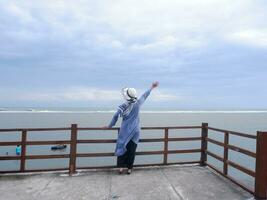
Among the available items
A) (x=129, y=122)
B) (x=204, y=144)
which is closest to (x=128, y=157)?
(x=129, y=122)

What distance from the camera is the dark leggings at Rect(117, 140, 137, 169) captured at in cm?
653

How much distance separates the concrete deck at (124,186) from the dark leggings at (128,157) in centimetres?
25

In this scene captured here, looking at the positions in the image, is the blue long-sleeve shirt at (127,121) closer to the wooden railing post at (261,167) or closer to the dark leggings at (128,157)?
the dark leggings at (128,157)

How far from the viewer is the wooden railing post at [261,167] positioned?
512 cm

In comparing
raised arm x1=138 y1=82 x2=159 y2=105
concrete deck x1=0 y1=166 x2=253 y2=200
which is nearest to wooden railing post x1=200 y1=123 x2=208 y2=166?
concrete deck x1=0 y1=166 x2=253 y2=200

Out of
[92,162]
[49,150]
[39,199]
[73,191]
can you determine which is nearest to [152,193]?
[73,191]

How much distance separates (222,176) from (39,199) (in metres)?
3.96

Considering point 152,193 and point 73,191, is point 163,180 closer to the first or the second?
point 152,193

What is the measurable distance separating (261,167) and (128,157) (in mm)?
2794

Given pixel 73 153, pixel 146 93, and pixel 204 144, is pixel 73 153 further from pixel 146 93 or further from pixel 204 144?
pixel 204 144

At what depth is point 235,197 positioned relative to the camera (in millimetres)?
5223

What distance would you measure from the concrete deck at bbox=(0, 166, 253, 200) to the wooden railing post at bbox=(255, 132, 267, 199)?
8.8 inches

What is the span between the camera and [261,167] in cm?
515

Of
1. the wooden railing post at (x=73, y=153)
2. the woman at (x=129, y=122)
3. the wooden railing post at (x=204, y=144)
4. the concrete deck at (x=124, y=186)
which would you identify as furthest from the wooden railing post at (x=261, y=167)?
the wooden railing post at (x=73, y=153)
